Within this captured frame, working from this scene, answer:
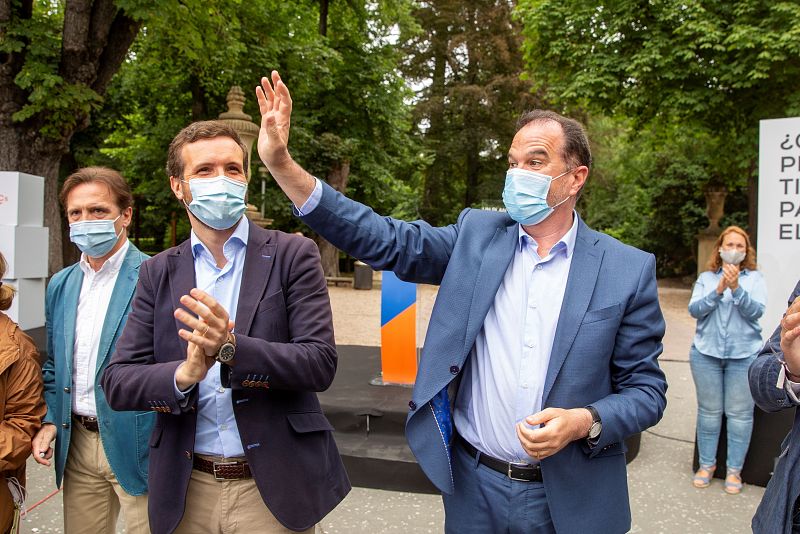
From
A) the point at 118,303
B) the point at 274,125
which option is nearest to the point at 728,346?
the point at 274,125

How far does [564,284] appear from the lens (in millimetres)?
2078

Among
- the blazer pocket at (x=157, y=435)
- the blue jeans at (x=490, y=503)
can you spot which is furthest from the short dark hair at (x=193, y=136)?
the blue jeans at (x=490, y=503)

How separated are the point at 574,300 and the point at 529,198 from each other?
0.40 metres

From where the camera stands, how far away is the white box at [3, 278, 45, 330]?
22.2 ft

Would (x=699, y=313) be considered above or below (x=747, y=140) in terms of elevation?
below

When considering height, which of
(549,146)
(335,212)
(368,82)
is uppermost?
(368,82)

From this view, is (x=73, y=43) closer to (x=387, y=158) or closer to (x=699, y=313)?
(x=699, y=313)

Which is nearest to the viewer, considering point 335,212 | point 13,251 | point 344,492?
point 335,212

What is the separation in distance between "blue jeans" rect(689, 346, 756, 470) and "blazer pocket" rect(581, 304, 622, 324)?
3360mm

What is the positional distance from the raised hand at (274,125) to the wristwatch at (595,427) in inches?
47.5

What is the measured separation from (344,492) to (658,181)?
24278 mm

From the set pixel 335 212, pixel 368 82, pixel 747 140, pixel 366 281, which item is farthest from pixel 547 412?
pixel 368 82

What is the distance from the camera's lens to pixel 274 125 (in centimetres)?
185

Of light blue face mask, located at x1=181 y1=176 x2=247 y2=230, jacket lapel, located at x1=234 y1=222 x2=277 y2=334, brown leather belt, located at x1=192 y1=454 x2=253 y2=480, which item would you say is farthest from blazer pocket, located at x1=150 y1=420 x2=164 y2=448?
light blue face mask, located at x1=181 y1=176 x2=247 y2=230
